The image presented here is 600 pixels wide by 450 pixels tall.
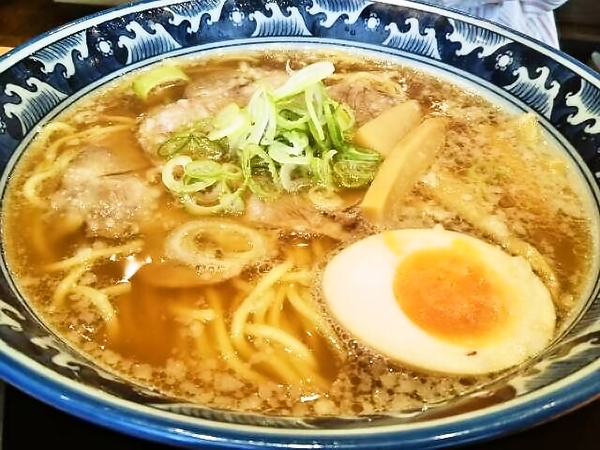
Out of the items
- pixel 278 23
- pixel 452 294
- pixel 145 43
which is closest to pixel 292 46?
pixel 278 23

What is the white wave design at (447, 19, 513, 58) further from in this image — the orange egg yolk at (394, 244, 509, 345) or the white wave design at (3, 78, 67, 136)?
the white wave design at (3, 78, 67, 136)

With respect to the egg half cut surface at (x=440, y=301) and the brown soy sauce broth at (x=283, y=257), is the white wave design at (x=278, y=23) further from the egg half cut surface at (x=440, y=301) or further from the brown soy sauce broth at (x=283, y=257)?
the egg half cut surface at (x=440, y=301)

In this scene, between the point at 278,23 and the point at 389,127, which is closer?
the point at 389,127

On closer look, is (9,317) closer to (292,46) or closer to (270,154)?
(270,154)

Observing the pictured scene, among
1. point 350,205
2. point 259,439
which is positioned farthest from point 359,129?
point 259,439

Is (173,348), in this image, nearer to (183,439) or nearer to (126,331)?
→ (126,331)

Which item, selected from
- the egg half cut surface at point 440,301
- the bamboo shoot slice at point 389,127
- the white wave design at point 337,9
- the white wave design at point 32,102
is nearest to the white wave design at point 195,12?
the white wave design at point 337,9
